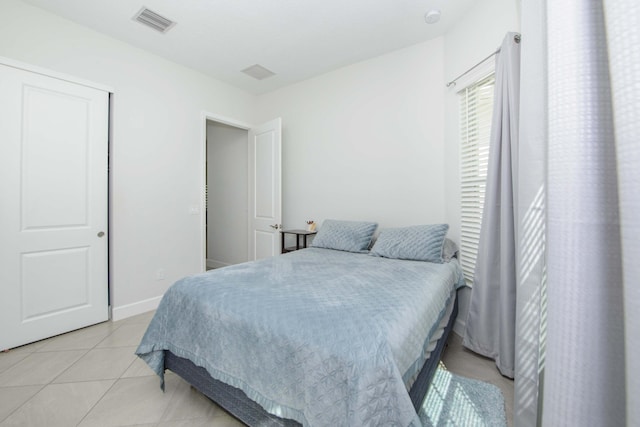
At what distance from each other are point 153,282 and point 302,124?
2.75m

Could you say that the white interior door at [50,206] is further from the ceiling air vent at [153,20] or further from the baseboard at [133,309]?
the ceiling air vent at [153,20]

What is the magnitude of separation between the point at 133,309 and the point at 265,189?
209 cm

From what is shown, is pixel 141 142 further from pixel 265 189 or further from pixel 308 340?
pixel 308 340

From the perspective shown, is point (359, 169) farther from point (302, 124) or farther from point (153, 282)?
point (153, 282)

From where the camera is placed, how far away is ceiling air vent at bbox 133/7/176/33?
7.91 ft

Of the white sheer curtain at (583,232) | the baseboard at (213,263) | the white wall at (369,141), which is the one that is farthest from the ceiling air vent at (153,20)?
the baseboard at (213,263)

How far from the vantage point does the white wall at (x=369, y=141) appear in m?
2.78

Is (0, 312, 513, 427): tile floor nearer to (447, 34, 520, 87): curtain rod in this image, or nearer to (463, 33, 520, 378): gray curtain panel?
(463, 33, 520, 378): gray curtain panel

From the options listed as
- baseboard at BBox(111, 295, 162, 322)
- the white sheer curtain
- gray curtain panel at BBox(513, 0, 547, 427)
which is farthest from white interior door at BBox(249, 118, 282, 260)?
the white sheer curtain

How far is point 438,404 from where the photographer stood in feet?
5.14

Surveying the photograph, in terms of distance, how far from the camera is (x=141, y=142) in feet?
9.78

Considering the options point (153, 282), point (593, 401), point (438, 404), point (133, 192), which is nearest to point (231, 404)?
point (438, 404)

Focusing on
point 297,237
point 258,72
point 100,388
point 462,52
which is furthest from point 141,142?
point 462,52

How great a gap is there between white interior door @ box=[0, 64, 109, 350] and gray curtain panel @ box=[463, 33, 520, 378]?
11.5ft
